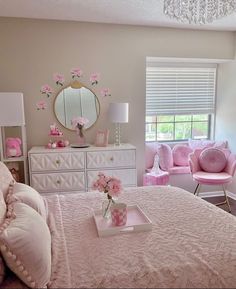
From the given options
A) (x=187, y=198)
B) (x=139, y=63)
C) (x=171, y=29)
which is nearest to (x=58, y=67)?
(x=139, y=63)

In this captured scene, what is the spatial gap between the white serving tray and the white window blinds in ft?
8.45

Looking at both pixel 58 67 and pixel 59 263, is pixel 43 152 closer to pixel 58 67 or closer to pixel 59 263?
pixel 58 67

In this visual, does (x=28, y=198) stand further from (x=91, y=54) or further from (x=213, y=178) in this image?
(x=213, y=178)

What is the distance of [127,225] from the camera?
173cm

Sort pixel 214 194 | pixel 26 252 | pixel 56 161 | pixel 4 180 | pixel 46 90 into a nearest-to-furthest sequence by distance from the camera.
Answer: pixel 26 252 < pixel 4 180 < pixel 56 161 < pixel 46 90 < pixel 214 194

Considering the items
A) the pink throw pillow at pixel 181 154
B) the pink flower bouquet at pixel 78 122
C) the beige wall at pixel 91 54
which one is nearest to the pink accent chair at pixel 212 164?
the pink throw pillow at pixel 181 154

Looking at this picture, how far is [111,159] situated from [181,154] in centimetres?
134

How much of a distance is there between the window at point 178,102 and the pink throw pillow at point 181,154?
33cm

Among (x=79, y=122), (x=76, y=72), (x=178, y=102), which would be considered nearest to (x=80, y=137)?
(x=79, y=122)

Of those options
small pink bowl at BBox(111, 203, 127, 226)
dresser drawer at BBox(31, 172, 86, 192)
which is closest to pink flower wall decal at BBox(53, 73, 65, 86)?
dresser drawer at BBox(31, 172, 86, 192)

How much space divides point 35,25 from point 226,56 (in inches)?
108

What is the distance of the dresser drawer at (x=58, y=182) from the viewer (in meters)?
3.17

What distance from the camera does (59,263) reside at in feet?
4.42

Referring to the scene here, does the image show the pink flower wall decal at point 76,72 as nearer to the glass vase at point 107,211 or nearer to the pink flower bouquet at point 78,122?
the pink flower bouquet at point 78,122
